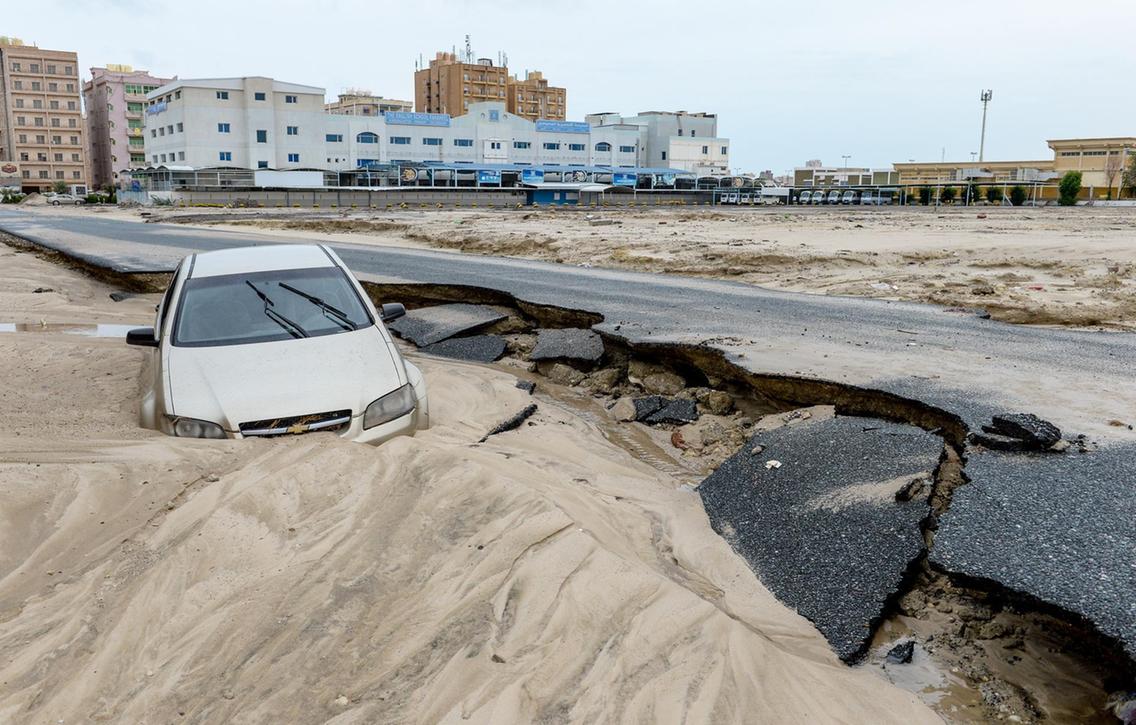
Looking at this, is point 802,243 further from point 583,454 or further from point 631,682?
point 631,682

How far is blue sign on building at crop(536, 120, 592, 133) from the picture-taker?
110 meters

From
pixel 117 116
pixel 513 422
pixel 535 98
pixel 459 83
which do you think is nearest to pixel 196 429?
pixel 513 422

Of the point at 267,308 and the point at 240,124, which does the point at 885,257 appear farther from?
the point at 240,124

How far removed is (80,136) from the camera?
11119 cm

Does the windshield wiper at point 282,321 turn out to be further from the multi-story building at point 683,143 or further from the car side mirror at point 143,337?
the multi-story building at point 683,143

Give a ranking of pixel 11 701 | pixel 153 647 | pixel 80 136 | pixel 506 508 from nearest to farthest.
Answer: pixel 11 701 < pixel 153 647 < pixel 506 508 < pixel 80 136

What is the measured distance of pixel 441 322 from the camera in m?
11.8

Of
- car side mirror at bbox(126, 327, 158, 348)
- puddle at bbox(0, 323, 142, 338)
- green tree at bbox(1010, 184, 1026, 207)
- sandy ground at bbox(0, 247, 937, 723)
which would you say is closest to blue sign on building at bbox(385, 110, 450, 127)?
green tree at bbox(1010, 184, 1026, 207)

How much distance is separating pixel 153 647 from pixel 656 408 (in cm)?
544

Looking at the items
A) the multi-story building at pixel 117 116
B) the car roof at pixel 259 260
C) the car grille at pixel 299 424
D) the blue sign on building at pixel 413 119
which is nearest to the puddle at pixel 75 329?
the car roof at pixel 259 260

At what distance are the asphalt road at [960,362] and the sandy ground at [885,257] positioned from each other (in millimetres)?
1496

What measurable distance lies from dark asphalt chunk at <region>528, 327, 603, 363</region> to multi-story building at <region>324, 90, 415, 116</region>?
133 m

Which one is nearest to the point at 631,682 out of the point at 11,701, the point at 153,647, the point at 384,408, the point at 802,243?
the point at 153,647

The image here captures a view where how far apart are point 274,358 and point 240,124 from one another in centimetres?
8997
